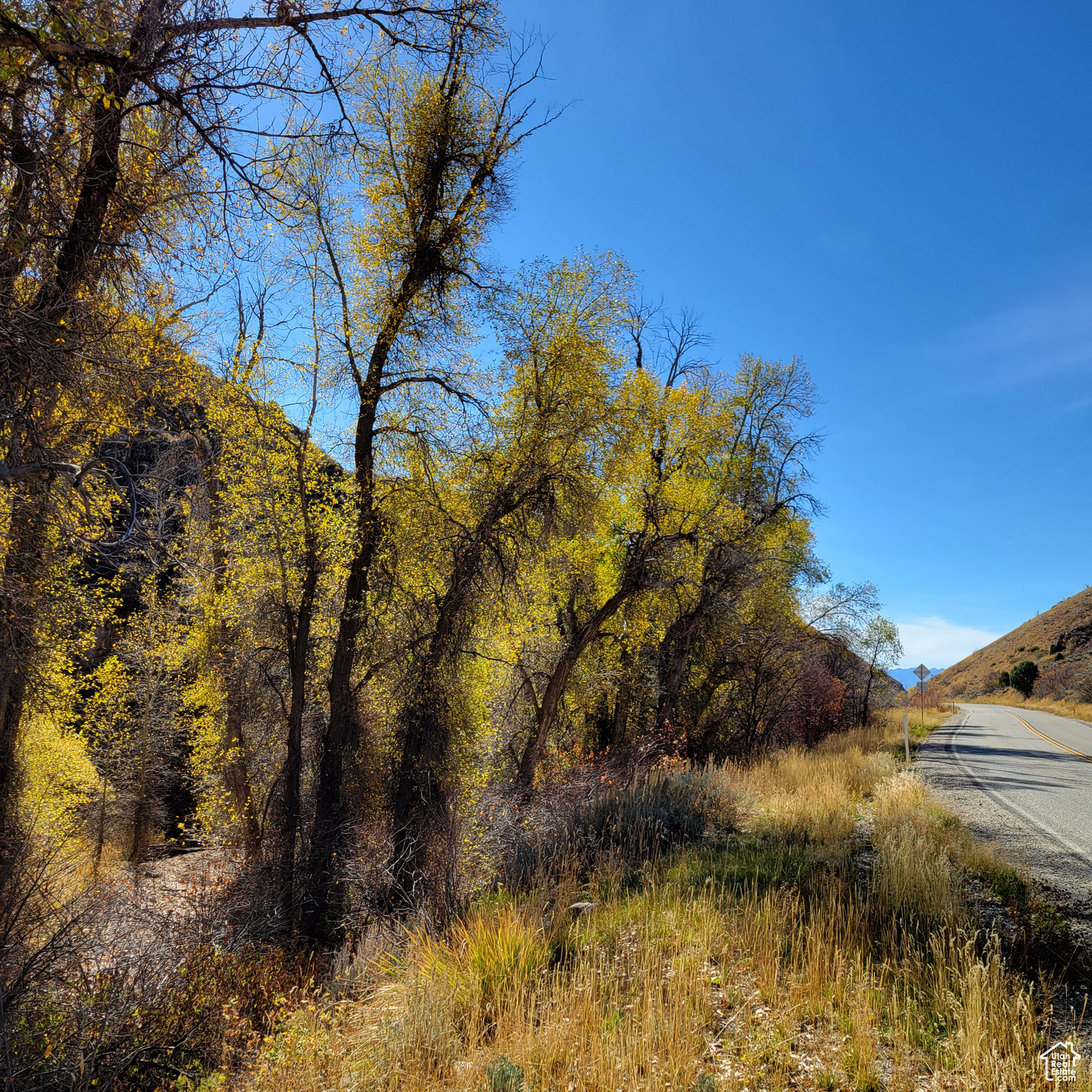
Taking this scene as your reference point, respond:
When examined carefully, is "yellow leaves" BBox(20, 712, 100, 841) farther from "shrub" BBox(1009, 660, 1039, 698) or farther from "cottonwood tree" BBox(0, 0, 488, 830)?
"shrub" BBox(1009, 660, 1039, 698)

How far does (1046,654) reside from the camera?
68750 mm

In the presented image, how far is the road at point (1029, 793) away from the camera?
24.0 ft

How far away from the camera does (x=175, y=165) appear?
14.8 ft

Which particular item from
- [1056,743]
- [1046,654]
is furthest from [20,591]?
[1046,654]

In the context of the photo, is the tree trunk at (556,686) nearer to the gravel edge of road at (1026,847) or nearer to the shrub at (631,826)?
the shrub at (631,826)

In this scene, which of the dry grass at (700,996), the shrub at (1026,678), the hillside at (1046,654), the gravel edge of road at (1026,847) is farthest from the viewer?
the shrub at (1026,678)

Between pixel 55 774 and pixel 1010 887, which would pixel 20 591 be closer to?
pixel 1010 887

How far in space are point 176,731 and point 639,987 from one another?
871 inches

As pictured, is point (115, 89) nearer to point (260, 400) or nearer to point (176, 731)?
point (260, 400)

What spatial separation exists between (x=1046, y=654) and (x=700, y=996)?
8348 cm

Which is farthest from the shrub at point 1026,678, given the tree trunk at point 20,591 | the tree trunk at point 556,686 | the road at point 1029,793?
the tree trunk at point 20,591

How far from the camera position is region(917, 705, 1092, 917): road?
7312mm

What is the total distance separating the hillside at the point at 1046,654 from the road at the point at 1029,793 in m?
31.4

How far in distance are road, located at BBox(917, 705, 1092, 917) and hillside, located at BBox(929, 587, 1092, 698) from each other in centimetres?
3140
